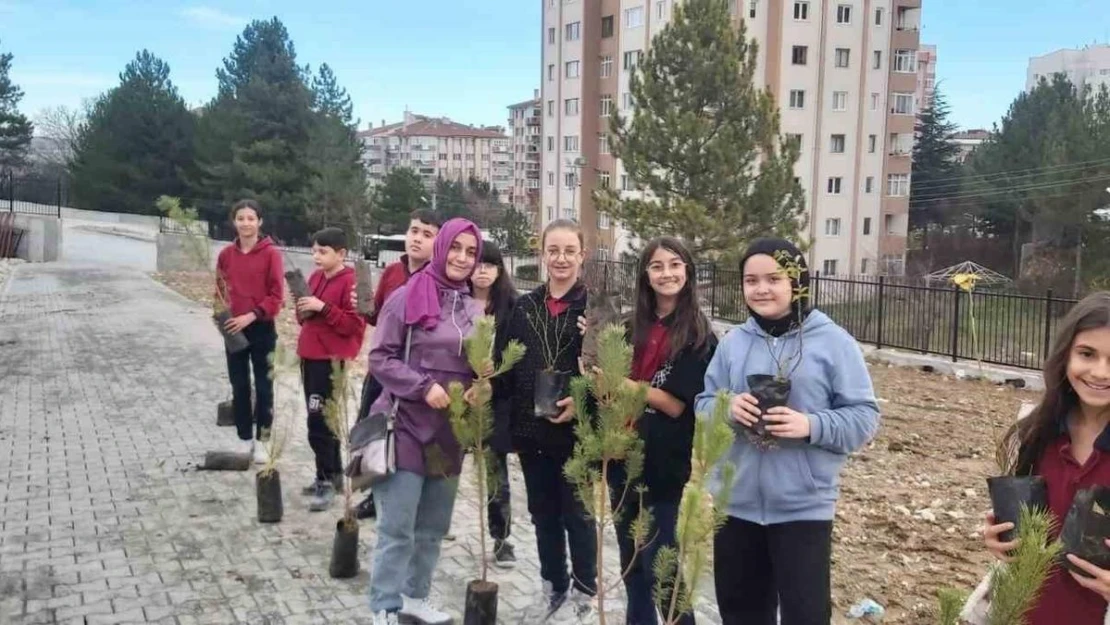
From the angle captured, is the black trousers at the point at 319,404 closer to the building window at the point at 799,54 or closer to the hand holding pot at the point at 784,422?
the hand holding pot at the point at 784,422

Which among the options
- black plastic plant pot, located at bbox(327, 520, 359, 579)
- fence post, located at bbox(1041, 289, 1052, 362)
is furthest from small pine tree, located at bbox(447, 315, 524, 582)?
fence post, located at bbox(1041, 289, 1052, 362)

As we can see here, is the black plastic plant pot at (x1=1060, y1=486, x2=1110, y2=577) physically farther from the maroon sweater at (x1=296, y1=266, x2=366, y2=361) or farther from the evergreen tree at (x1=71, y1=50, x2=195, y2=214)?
the evergreen tree at (x1=71, y1=50, x2=195, y2=214)

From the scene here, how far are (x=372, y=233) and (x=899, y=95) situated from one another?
25.8 metres

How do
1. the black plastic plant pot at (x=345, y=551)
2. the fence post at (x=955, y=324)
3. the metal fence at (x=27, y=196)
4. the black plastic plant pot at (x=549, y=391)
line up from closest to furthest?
the black plastic plant pot at (x=549, y=391) → the black plastic plant pot at (x=345, y=551) → the fence post at (x=955, y=324) → the metal fence at (x=27, y=196)

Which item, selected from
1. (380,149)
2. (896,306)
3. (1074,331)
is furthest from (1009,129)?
(380,149)

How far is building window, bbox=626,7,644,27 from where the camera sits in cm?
4306

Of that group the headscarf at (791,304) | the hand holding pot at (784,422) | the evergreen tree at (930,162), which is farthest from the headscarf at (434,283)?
the evergreen tree at (930,162)

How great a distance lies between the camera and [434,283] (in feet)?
11.3

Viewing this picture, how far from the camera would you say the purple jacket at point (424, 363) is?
11.2 feet

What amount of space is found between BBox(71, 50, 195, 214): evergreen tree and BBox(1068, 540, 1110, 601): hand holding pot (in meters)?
45.8

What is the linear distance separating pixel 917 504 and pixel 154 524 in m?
4.60

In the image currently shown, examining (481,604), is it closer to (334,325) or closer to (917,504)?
(334,325)

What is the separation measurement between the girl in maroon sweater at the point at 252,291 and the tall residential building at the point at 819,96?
31.5 metres

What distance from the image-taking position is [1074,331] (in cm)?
210
